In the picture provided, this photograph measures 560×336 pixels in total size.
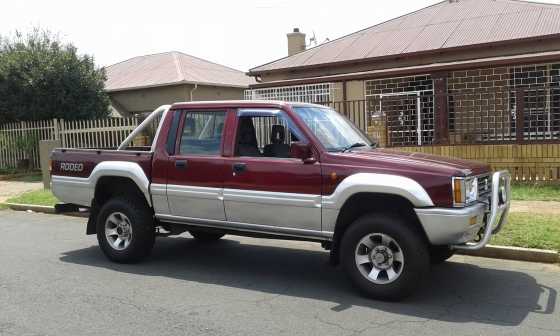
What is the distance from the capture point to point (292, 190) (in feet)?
18.9

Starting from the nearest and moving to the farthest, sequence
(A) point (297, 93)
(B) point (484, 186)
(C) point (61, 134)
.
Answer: (B) point (484, 186)
(C) point (61, 134)
(A) point (297, 93)

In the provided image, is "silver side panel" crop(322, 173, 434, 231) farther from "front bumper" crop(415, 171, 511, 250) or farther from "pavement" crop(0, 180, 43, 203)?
"pavement" crop(0, 180, 43, 203)

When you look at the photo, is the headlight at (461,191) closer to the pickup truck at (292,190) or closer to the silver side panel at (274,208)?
the pickup truck at (292,190)

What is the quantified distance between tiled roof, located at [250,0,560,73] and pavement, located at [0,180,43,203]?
29.4 ft

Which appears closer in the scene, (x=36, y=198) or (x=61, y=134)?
(x=36, y=198)

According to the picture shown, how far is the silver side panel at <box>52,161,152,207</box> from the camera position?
22.1 ft

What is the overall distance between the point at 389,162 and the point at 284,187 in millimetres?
1090

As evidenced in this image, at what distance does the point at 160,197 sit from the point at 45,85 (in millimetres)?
13578

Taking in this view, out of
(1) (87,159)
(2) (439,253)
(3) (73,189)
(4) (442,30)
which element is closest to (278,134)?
(2) (439,253)

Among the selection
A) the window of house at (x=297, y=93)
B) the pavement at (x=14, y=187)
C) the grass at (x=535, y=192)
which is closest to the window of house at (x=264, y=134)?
the grass at (x=535, y=192)

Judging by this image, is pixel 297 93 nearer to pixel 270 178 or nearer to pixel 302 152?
pixel 270 178

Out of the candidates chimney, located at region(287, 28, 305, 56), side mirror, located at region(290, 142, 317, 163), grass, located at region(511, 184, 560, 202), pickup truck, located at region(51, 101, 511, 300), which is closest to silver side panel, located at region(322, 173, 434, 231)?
pickup truck, located at region(51, 101, 511, 300)

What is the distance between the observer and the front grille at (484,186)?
5.58 meters

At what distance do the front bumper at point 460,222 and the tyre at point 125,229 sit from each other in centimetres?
330
